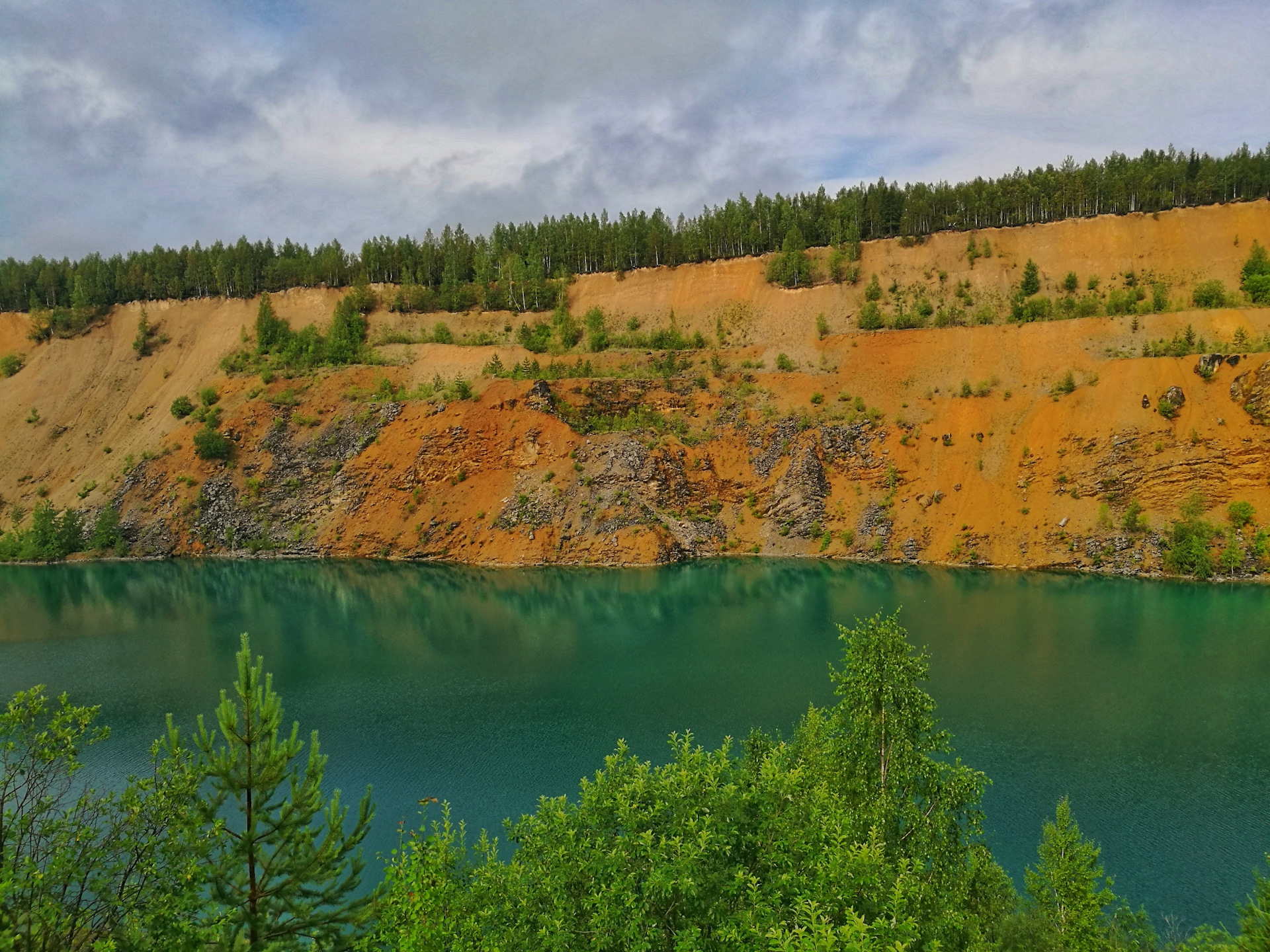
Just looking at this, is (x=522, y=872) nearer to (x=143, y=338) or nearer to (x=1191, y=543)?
(x=1191, y=543)

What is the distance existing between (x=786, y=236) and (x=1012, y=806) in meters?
68.4

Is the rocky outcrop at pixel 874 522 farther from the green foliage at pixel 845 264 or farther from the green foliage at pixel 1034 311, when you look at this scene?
the green foliage at pixel 845 264

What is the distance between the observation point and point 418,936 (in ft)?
29.2

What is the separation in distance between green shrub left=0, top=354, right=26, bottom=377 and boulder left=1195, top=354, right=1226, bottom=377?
360ft

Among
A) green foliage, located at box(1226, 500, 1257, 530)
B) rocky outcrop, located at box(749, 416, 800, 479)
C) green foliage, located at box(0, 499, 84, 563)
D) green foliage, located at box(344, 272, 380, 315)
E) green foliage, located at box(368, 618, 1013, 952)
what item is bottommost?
green foliage, located at box(0, 499, 84, 563)

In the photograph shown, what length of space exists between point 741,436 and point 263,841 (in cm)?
5497

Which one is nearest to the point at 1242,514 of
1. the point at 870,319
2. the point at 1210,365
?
the point at 1210,365

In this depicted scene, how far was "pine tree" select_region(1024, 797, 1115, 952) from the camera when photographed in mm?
11359

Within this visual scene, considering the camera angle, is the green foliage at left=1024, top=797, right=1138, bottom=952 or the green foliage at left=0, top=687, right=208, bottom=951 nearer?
the green foliage at left=0, top=687, right=208, bottom=951

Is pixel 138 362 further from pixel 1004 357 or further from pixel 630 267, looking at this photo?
pixel 1004 357

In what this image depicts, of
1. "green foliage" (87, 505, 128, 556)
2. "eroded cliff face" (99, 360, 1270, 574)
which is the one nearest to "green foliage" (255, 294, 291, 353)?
"eroded cliff face" (99, 360, 1270, 574)

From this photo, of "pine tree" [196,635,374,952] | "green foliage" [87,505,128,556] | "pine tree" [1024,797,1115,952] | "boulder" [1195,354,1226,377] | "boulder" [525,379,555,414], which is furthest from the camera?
"boulder" [525,379,555,414]

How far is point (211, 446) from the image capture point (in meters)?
65.5

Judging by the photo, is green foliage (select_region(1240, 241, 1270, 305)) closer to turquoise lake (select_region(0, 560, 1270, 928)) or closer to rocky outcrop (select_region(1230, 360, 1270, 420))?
rocky outcrop (select_region(1230, 360, 1270, 420))
